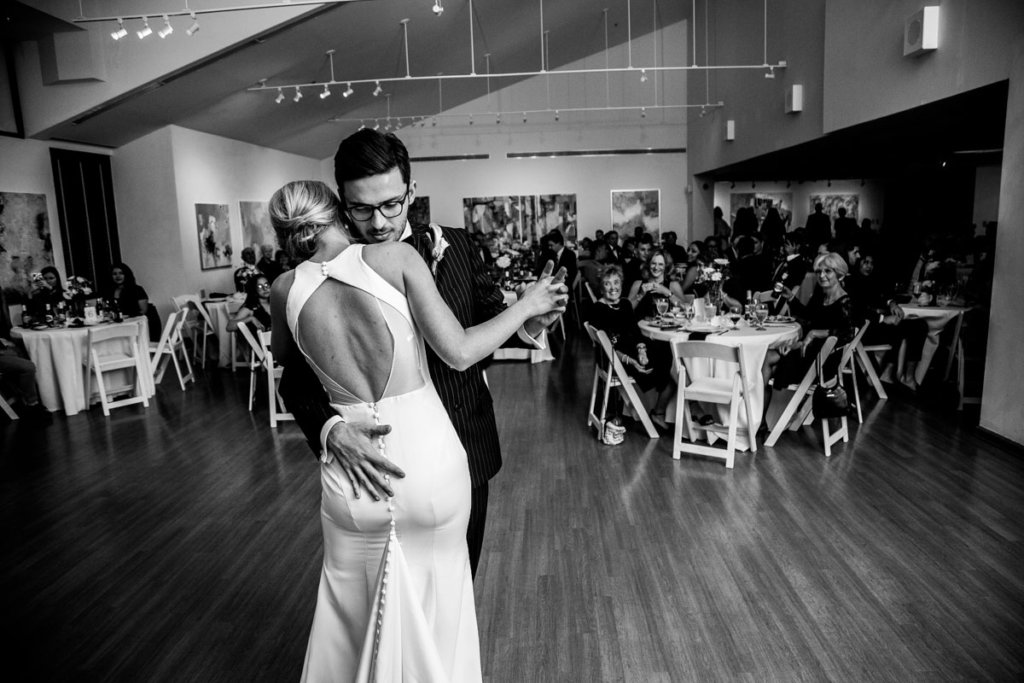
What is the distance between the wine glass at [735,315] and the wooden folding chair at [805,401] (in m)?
0.63

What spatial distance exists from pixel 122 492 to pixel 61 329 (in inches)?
128

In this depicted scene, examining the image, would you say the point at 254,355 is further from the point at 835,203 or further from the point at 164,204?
the point at 835,203

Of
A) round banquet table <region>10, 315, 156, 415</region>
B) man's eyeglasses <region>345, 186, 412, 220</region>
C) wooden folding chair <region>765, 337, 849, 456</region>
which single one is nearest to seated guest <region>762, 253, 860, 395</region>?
wooden folding chair <region>765, 337, 849, 456</region>

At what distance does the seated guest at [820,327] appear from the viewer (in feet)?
16.8

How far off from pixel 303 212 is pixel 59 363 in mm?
6714

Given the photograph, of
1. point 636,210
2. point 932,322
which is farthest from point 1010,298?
point 636,210

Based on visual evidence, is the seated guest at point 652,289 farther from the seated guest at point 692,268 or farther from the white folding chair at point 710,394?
the seated guest at point 692,268

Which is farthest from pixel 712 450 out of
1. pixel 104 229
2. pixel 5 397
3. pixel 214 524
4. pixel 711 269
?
pixel 104 229

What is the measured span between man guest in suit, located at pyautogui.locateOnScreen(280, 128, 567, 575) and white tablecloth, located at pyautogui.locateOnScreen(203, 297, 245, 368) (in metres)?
8.07

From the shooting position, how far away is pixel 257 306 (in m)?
7.56

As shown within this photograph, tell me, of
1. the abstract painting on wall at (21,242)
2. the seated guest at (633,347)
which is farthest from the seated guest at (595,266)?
the abstract painting on wall at (21,242)

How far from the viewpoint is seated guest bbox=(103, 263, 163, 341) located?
833cm

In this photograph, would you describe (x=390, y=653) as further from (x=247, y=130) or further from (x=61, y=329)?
(x=247, y=130)

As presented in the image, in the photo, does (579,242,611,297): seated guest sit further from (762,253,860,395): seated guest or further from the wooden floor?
→ the wooden floor
